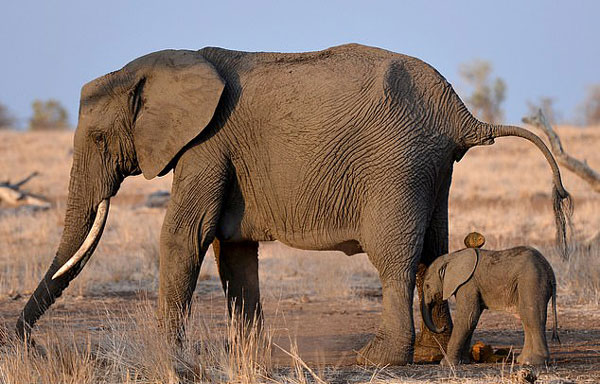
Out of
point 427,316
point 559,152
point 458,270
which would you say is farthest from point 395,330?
point 559,152

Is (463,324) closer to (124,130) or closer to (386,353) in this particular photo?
(386,353)

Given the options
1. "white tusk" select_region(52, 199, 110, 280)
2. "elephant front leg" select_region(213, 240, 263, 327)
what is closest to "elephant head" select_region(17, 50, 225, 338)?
"white tusk" select_region(52, 199, 110, 280)

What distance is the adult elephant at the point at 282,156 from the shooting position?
25.3ft

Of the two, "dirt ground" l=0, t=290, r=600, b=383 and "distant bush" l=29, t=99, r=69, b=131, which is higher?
"distant bush" l=29, t=99, r=69, b=131

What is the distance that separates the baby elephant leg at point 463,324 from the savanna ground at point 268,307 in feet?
0.70

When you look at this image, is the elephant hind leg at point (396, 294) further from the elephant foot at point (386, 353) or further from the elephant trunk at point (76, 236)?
the elephant trunk at point (76, 236)

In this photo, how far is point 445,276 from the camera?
772cm

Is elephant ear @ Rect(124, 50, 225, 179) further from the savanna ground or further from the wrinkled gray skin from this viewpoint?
the wrinkled gray skin

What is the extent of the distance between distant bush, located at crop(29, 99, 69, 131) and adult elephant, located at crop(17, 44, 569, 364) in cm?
5044

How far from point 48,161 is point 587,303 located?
921 inches

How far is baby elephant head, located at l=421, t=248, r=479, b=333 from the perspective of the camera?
7.57 m

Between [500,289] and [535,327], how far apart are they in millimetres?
382

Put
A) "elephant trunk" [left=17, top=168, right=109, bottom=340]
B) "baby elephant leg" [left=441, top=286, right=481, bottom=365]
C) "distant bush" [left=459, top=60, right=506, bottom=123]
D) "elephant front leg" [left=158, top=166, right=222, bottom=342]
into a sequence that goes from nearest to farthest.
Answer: "baby elephant leg" [left=441, top=286, right=481, bottom=365] < "elephant front leg" [left=158, top=166, right=222, bottom=342] < "elephant trunk" [left=17, top=168, right=109, bottom=340] < "distant bush" [left=459, top=60, right=506, bottom=123]

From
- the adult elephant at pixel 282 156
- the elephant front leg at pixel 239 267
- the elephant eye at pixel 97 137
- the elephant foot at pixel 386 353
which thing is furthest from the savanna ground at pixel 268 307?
the elephant eye at pixel 97 137
